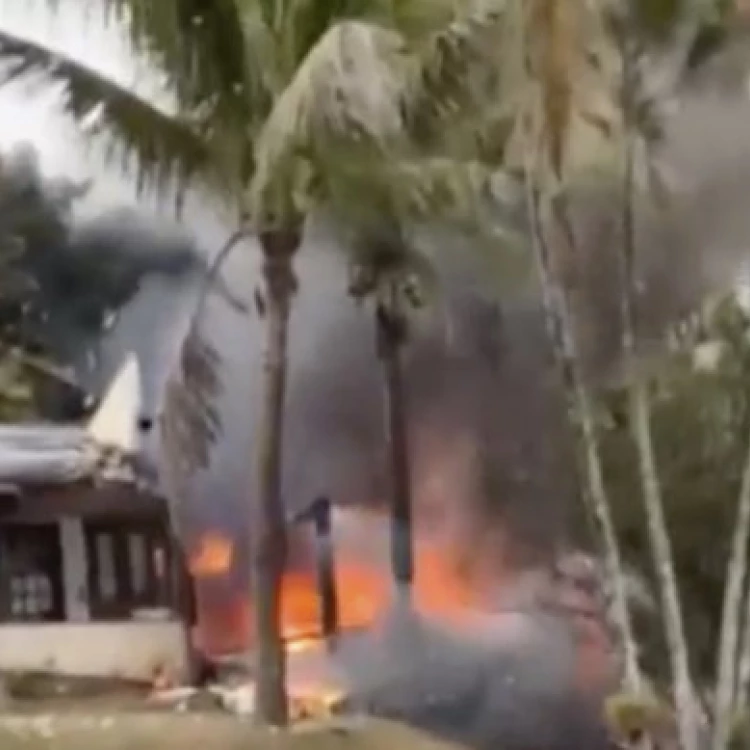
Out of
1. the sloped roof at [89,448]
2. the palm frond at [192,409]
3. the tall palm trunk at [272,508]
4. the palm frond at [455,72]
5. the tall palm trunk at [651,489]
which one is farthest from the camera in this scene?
the sloped roof at [89,448]

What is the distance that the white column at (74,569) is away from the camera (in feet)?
16.1

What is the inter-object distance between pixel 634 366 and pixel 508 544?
580mm

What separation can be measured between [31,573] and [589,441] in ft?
4.76

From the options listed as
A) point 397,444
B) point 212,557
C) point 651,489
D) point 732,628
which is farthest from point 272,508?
point 732,628

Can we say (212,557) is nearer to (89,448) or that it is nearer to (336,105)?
(89,448)

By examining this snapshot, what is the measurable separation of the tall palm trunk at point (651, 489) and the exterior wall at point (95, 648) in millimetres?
1228

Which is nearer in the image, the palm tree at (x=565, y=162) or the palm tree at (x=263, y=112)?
the palm tree at (x=565, y=162)

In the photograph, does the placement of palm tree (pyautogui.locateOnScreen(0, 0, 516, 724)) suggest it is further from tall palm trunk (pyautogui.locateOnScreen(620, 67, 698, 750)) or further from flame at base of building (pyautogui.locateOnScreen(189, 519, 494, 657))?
tall palm trunk (pyautogui.locateOnScreen(620, 67, 698, 750))

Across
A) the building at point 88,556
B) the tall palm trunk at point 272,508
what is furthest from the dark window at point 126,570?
the tall palm trunk at point 272,508

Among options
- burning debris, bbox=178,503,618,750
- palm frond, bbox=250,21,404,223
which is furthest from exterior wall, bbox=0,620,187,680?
palm frond, bbox=250,21,404,223

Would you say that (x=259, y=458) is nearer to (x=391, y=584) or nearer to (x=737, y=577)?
(x=391, y=584)

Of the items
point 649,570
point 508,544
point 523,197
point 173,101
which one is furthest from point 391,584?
point 173,101

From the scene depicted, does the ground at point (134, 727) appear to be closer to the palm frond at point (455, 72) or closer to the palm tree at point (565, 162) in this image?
the palm tree at point (565, 162)

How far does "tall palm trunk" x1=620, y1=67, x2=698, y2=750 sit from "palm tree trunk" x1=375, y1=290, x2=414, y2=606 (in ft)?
1.91
